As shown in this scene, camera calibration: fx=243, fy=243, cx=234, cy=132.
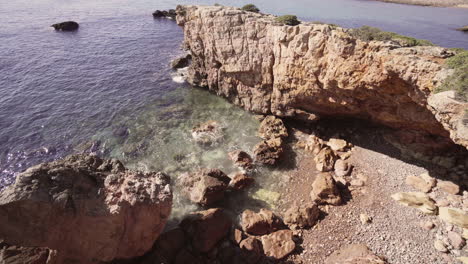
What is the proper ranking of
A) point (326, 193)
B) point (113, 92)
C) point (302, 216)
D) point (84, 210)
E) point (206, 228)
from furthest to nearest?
1. point (113, 92)
2. point (326, 193)
3. point (302, 216)
4. point (206, 228)
5. point (84, 210)

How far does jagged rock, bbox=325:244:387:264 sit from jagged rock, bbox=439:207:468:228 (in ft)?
18.4

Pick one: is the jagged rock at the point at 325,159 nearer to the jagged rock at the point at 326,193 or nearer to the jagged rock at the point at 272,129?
the jagged rock at the point at 326,193

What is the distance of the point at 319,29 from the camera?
1923 centimetres

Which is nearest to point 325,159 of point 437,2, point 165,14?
point 165,14

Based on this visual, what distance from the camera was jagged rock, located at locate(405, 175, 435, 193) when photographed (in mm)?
16981

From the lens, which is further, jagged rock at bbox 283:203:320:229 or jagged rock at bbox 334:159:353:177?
jagged rock at bbox 334:159:353:177

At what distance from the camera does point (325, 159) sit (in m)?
20.1

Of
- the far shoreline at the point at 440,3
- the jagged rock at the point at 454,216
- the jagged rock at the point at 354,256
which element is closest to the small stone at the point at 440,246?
the jagged rock at the point at 454,216

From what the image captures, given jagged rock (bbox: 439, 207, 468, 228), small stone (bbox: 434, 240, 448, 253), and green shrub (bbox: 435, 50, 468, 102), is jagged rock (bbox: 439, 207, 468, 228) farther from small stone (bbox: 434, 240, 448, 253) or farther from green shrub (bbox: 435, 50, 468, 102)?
green shrub (bbox: 435, 50, 468, 102)

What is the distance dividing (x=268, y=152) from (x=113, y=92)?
74.7 ft

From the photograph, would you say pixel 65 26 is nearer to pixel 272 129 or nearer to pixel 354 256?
pixel 272 129

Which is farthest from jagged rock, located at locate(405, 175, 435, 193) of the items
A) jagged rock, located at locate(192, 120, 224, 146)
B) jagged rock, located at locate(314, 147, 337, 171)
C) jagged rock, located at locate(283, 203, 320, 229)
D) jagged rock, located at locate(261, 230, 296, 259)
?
jagged rock, located at locate(192, 120, 224, 146)

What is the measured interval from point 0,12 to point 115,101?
2389 inches

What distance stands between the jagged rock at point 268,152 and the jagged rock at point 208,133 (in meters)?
4.30
